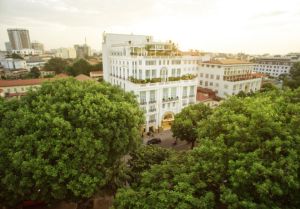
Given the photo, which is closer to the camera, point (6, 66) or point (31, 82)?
point (31, 82)

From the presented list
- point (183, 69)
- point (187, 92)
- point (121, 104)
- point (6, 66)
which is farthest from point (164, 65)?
point (6, 66)

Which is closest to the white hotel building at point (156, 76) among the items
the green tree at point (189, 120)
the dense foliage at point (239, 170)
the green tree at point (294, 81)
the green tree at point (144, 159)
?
the green tree at point (189, 120)

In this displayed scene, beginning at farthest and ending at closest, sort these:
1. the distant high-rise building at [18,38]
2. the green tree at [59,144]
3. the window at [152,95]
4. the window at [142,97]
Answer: the distant high-rise building at [18,38]
the window at [152,95]
the window at [142,97]
the green tree at [59,144]

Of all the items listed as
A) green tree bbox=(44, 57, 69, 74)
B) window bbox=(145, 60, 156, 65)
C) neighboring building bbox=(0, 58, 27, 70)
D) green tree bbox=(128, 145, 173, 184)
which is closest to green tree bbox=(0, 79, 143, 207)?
green tree bbox=(128, 145, 173, 184)

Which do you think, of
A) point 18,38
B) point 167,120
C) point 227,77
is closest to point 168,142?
point 167,120

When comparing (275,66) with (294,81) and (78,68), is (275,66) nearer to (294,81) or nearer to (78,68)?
(294,81)

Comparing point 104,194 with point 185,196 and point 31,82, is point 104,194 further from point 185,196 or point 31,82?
point 31,82

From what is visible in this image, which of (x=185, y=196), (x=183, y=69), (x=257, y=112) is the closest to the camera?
(x=185, y=196)

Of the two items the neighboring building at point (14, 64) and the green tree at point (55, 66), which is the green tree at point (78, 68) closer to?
the green tree at point (55, 66)
